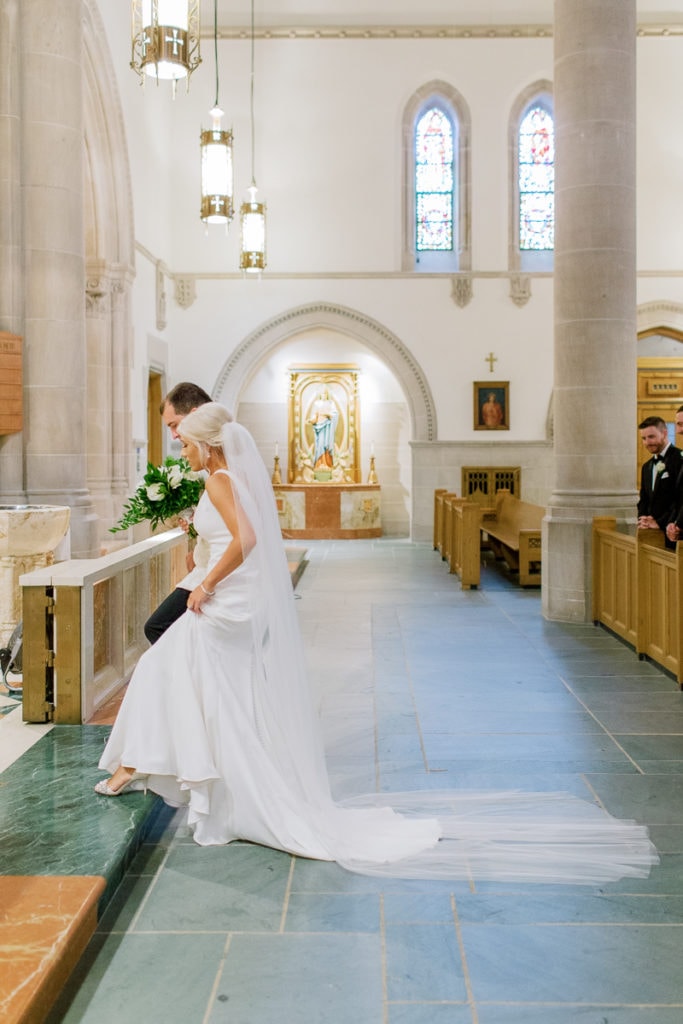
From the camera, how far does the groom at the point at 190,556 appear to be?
405 centimetres

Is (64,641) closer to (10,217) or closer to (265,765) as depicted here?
(265,765)

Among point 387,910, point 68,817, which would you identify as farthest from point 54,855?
point 387,910

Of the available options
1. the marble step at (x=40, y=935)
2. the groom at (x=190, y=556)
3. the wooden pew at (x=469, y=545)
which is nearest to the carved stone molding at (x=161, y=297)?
the wooden pew at (x=469, y=545)

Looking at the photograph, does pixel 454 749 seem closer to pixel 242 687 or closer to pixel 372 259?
pixel 242 687

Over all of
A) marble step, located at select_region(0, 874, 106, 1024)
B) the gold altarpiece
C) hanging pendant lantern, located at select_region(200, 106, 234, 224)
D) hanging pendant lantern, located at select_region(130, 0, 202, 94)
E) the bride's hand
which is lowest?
marble step, located at select_region(0, 874, 106, 1024)

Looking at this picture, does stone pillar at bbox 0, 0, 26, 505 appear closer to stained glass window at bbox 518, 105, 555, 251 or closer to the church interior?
the church interior

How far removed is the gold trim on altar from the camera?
17.4 metres

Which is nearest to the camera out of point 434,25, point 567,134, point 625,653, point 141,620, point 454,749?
point 454,749

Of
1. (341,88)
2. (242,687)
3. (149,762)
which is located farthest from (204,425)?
(341,88)

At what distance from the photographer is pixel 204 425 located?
3770 mm

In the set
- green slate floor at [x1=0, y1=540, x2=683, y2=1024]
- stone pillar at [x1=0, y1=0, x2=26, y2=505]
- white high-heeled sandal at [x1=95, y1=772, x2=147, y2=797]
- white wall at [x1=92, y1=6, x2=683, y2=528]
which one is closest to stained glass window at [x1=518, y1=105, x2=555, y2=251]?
white wall at [x1=92, y1=6, x2=683, y2=528]

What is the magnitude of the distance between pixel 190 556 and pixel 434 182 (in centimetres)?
1356

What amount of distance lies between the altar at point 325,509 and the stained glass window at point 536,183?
507 centimetres

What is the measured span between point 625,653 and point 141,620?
139 inches
